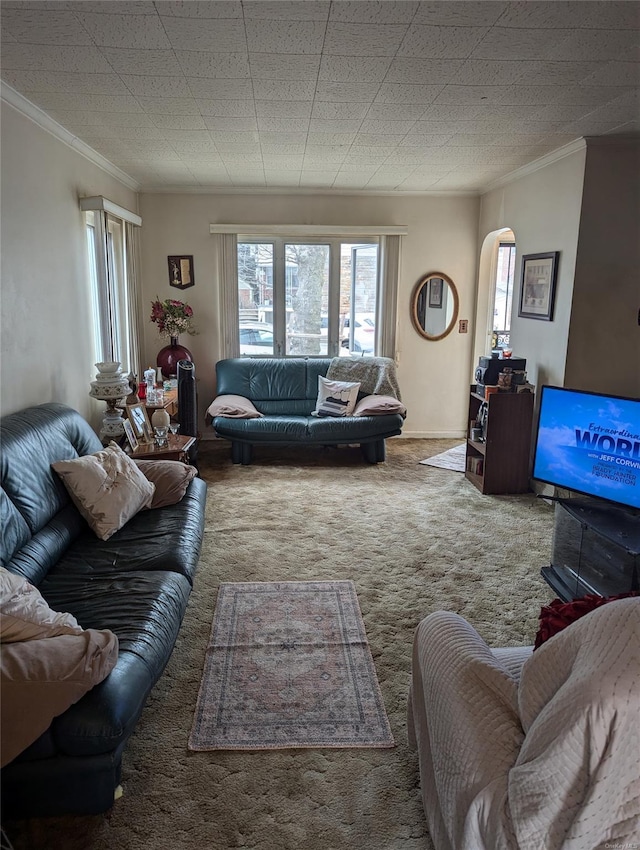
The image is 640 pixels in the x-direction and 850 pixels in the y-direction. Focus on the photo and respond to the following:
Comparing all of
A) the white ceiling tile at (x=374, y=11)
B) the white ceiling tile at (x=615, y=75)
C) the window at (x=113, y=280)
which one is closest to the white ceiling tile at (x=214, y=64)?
the white ceiling tile at (x=374, y=11)

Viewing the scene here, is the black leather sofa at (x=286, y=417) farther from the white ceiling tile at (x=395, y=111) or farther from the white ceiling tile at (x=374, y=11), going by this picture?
the white ceiling tile at (x=374, y=11)

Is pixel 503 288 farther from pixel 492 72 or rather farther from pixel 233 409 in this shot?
pixel 492 72

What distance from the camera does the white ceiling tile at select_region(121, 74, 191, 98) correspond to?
285 centimetres

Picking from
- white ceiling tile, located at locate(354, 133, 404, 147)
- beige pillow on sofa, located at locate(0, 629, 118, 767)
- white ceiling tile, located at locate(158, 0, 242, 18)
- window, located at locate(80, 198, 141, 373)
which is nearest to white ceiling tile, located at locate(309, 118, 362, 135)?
white ceiling tile, located at locate(354, 133, 404, 147)

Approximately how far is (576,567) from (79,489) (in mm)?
2508

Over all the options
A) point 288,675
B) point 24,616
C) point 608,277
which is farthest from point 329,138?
point 24,616

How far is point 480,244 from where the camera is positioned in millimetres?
6090

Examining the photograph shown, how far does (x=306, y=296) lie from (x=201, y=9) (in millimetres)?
4124

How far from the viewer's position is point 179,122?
3.61 m

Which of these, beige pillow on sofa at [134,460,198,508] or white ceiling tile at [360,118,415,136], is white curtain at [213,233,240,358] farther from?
beige pillow on sofa at [134,460,198,508]

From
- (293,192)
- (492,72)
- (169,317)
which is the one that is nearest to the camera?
(492,72)

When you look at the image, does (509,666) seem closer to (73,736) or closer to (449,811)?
(449,811)

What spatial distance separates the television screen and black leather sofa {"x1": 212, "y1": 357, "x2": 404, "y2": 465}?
2.10m

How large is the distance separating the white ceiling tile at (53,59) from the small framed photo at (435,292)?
4.07 meters
